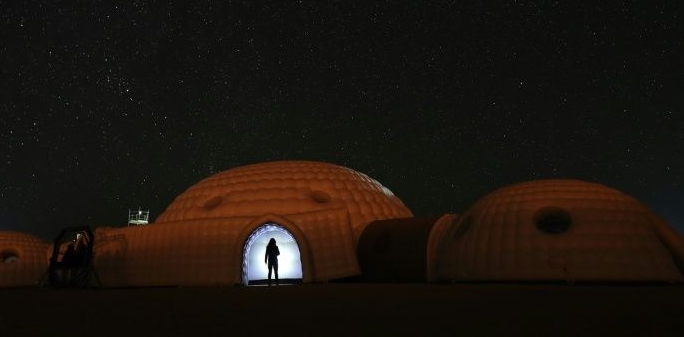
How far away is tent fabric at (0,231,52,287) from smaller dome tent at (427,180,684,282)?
29930 mm

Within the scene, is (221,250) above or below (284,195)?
below

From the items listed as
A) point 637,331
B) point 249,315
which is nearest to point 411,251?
point 249,315

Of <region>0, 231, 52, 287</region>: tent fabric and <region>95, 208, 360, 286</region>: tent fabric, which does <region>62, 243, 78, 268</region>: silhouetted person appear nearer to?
<region>95, 208, 360, 286</region>: tent fabric

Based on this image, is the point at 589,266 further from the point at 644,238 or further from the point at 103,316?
the point at 103,316

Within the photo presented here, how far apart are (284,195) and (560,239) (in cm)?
1323

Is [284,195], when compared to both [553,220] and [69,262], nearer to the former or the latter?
[69,262]

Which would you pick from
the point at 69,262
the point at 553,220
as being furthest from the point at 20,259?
the point at 553,220

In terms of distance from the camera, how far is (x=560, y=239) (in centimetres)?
1769

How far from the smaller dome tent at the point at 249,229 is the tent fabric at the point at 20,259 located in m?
13.5

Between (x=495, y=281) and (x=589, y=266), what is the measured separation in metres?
2.98

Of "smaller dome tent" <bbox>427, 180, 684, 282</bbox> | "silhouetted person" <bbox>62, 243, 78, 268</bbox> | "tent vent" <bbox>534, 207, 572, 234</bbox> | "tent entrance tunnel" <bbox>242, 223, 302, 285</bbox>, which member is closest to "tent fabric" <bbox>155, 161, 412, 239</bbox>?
"tent entrance tunnel" <bbox>242, 223, 302, 285</bbox>

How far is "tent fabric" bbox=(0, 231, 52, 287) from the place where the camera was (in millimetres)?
35875

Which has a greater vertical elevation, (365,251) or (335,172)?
(335,172)

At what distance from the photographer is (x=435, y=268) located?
68.7ft
